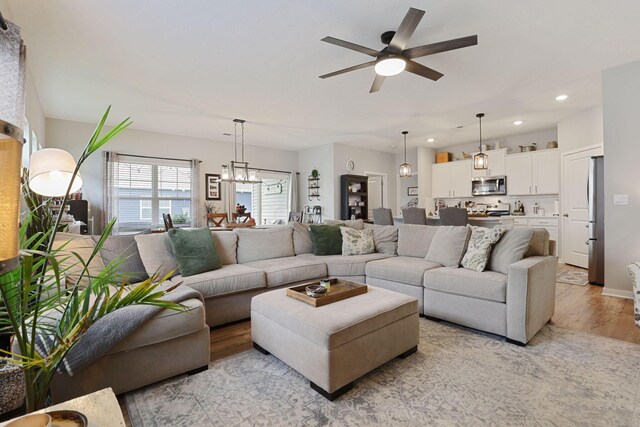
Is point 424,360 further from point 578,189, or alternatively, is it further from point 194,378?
point 578,189

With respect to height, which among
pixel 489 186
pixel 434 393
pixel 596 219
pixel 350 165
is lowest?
pixel 434 393

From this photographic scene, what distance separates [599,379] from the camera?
1.94 meters

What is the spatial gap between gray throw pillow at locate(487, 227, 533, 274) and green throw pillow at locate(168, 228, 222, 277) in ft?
8.59

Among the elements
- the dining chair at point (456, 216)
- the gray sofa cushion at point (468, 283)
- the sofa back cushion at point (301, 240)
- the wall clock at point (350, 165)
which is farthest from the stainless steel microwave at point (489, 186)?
the sofa back cushion at point (301, 240)

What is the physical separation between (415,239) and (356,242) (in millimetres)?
719

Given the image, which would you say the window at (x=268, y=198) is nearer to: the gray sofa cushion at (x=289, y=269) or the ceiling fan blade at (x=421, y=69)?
the gray sofa cushion at (x=289, y=269)

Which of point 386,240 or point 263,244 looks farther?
point 386,240

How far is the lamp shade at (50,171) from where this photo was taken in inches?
77.4

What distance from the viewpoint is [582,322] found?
2.88 meters

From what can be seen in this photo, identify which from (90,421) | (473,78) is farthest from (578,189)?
(90,421)

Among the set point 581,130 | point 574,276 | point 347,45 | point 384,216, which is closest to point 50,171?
point 347,45

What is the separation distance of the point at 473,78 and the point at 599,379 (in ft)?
10.4

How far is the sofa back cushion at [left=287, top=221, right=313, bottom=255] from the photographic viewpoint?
4.04 metres

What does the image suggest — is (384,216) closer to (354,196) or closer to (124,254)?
(354,196)
